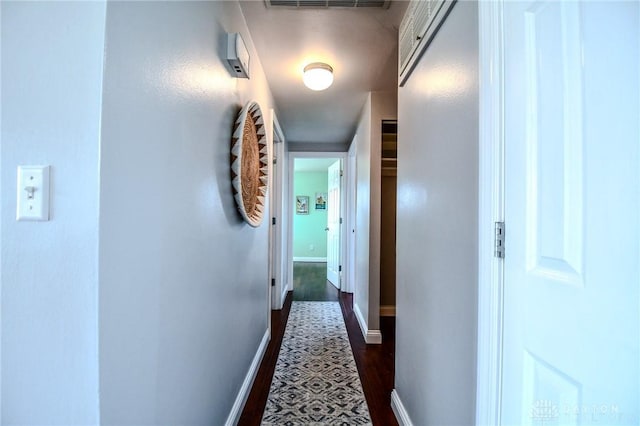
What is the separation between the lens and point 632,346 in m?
0.50

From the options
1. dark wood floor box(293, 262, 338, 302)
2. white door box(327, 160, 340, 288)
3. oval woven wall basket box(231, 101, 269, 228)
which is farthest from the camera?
white door box(327, 160, 340, 288)

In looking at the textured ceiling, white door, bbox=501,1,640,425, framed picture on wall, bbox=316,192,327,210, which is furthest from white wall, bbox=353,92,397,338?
framed picture on wall, bbox=316,192,327,210

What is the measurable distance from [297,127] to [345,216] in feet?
4.89

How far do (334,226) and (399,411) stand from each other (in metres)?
3.51

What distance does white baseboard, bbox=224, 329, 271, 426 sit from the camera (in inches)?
59.9

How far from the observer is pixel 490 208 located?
0.81 m

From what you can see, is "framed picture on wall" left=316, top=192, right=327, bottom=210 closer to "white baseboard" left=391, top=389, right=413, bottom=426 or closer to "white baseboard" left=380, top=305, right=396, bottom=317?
"white baseboard" left=380, top=305, right=396, bottom=317

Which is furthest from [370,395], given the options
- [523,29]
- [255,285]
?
[523,29]

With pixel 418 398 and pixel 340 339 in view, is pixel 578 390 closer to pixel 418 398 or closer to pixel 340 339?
pixel 418 398

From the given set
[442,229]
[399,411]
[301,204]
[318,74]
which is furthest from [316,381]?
[301,204]

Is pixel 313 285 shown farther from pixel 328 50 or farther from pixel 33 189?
pixel 33 189

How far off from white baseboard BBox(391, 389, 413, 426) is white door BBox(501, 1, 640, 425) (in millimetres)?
920

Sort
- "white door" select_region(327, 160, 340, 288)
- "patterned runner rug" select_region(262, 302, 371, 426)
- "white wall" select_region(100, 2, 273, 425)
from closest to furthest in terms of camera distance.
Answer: "white wall" select_region(100, 2, 273, 425) → "patterned runner rug" select_region(262, 302, 371, 426) → "white door" select_region(327, 160, 340, 288)

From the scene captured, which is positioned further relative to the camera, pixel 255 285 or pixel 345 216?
pixel 345 216
